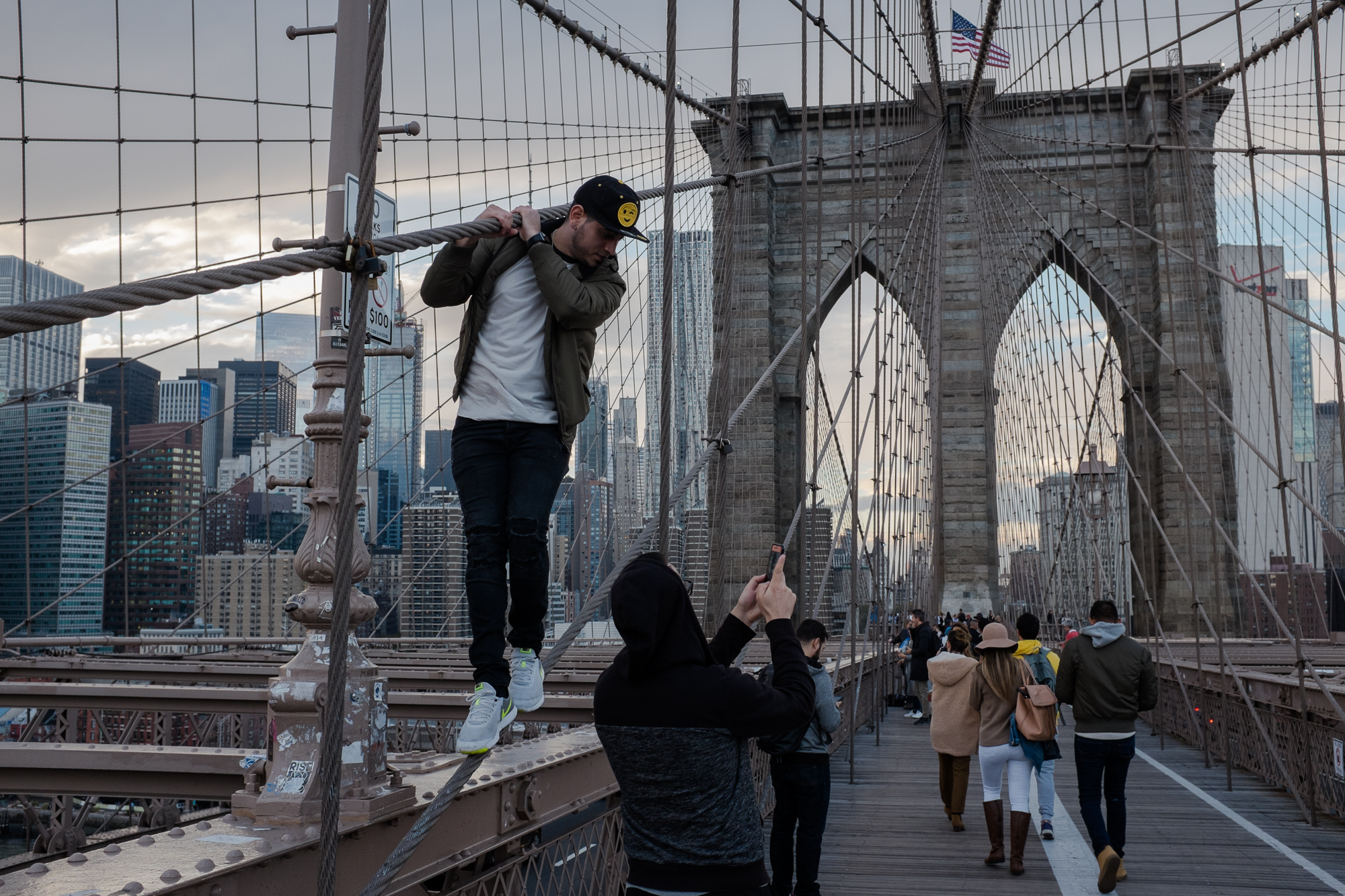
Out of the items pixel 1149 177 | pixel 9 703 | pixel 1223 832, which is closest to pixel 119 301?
pixel 9 703

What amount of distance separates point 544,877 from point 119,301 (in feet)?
7.27

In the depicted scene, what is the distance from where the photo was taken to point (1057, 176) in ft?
69.6

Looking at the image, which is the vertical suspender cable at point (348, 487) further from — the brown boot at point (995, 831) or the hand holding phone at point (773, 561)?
the brown boot at point (995, 831)

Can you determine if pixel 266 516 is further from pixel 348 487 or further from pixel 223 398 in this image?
pixel 348 487

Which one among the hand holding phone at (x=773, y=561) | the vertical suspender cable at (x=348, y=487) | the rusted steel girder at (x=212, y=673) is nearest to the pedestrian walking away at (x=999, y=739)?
the rusted steel girder at (x=212, y=673)

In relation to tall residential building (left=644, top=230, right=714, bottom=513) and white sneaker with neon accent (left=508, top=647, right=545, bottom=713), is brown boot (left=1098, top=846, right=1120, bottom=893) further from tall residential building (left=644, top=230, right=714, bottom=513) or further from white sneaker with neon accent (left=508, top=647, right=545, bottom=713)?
tall residential building (left=644, top=230, right=714, bottom=513)

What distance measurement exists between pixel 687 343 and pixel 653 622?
1378 centimetres

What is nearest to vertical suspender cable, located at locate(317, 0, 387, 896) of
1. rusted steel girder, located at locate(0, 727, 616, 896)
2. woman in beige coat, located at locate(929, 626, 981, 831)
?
rusted steel girder, located at locate(0, 727, 616, 896)

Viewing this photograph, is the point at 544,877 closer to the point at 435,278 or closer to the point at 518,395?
the point at 518,395

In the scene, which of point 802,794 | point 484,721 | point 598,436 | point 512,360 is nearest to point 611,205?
point 512,360

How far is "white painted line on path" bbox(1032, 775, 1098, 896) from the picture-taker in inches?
190

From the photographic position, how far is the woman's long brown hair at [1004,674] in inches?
206

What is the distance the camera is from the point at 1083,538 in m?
18.2

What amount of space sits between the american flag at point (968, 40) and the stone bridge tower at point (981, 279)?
1.13 meters
